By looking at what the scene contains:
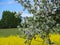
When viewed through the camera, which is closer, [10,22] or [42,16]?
[42,16]

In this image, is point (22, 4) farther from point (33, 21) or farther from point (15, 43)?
point (15, 43)

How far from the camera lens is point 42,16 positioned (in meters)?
9.48

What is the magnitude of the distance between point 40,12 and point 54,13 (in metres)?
0.45

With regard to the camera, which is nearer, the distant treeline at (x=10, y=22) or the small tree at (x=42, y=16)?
the small tree at (x=42, y=16)

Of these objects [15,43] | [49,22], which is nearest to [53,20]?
[49,22]

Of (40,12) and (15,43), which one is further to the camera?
(15,43)

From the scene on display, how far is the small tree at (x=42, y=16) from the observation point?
9500mm

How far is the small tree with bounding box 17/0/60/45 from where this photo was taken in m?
9.50

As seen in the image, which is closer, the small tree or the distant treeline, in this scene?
the small tree

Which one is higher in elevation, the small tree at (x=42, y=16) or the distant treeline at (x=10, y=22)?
the small tree at (x=42, y=16)

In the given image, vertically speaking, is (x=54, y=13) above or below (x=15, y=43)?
above

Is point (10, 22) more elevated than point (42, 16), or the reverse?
point (42, 16)

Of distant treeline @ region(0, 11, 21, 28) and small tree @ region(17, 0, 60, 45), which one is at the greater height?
small tree @ region(17, 0, 60, 45)

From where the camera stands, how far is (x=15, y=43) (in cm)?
1323
